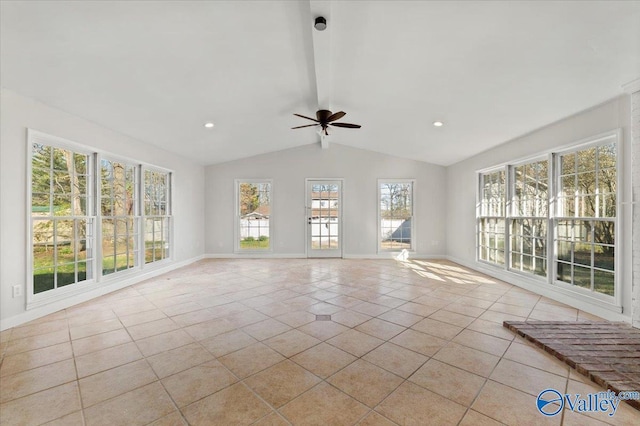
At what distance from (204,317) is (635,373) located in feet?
12.4

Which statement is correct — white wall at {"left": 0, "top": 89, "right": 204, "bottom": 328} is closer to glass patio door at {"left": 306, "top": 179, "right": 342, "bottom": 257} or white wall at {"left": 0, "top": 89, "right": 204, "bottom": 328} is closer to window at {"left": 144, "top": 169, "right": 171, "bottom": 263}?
window at {"left": 144, "top": 169, "right": 171, "bottom": 263}

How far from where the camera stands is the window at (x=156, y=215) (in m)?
5.30

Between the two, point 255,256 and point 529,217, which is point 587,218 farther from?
point 255,256

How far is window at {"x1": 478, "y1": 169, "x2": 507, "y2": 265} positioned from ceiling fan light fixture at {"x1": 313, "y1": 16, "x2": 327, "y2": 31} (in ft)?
14.1

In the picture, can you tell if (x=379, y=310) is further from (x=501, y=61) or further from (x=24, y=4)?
(x=24, y=4)

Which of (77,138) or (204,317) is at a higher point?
(77,138)

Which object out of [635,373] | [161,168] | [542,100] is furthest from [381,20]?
[161,168]

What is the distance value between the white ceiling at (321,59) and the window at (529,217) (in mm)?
710

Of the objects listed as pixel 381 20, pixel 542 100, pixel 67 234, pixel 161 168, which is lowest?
pixel 67 234

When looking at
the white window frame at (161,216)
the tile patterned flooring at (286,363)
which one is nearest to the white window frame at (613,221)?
the tile patterned flooring at (286,363)

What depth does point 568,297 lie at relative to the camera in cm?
362

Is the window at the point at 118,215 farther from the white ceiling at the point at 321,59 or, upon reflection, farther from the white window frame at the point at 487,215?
the white window frame at the point at 487,215

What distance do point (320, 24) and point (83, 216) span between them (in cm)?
399

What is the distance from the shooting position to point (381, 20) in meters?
2.58
